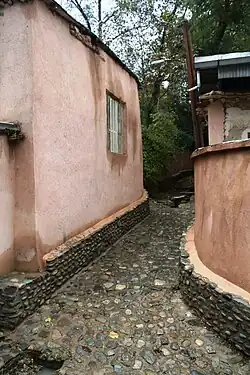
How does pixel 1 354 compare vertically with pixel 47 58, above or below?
below

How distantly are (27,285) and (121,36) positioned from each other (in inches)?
549

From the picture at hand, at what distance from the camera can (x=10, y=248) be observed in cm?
504

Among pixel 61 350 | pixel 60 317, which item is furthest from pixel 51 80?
pixel 61 350

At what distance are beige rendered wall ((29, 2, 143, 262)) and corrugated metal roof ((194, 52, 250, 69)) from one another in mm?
2200

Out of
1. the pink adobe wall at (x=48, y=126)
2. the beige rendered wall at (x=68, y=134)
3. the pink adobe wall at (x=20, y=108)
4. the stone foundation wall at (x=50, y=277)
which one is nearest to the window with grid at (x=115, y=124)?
the beige rendered wall at (x=68, y=134)

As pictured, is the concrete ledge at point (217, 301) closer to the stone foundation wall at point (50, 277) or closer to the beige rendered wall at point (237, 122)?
the stone foundation wall at point (50, 277)

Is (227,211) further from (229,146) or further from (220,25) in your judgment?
(220,25)

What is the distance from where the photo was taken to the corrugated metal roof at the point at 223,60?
5797 mm

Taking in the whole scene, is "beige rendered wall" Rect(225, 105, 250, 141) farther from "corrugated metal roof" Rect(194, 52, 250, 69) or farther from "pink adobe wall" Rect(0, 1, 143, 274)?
"pink adobe wall" Rect(0, 1, 143, 274)

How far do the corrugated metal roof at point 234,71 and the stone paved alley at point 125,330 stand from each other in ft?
11.5

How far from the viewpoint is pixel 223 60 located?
5902mm

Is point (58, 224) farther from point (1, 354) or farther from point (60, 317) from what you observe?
point (1, 354)

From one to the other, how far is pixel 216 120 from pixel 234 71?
1.32 m

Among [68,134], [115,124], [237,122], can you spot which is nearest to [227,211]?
[68,134]
